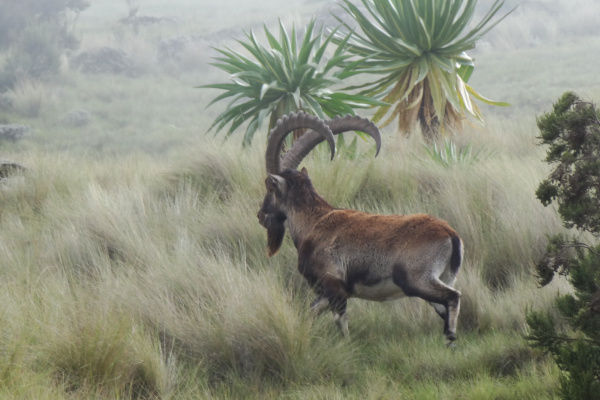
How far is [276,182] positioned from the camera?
15.0 feet

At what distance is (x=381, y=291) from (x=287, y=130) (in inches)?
49.7

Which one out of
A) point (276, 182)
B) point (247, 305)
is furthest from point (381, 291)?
point (276, 182)

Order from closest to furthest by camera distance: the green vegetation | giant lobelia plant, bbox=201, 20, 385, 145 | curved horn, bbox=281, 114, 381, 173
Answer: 1. the green vegetation
2. curved horn, bbox=281, 114, 381, 173
3. giant lobelia plant, bbox=201, 20, 385, 145

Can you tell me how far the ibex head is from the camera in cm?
455

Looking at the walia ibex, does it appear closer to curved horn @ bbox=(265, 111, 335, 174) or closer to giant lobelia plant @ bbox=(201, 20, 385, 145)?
curved horn @ bbox=(265, 111, 335, 174)

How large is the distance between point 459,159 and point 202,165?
3.15 meters

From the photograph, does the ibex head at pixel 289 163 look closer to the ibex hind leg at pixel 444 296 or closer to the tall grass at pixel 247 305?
the tall grass at pixel 247 305

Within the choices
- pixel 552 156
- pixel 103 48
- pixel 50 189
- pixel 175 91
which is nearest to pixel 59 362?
pixel 552 156

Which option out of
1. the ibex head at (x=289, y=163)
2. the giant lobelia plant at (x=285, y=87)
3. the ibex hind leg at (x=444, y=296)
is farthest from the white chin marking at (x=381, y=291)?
the giant lobelia plant at (x=285, y=87)

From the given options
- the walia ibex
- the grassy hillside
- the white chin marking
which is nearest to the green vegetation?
the grassy hillside

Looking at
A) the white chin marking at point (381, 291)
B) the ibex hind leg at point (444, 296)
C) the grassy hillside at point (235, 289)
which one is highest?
the ibex hind leg at point (444, 296)

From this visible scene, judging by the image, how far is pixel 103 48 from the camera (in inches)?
1259

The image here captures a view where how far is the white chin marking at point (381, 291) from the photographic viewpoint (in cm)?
402

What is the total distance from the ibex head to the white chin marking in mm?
763
